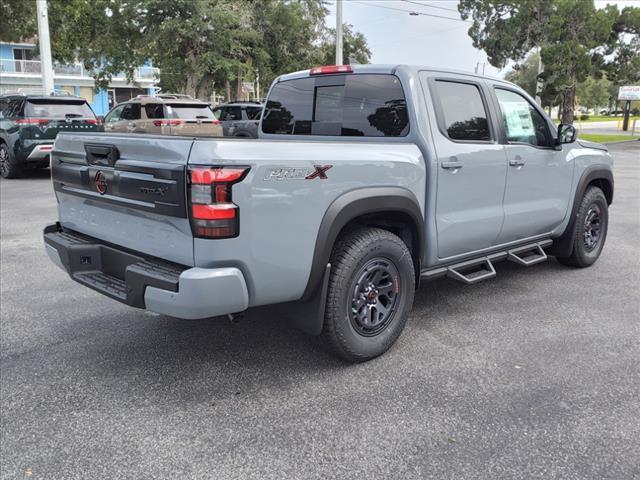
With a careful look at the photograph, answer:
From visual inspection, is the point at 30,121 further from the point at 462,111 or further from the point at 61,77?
the point at 61,77

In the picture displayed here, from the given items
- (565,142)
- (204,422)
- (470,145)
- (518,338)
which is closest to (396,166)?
(470,145)

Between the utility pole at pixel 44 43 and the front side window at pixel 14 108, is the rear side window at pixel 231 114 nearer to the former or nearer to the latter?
the utility pole at pixel 44 43

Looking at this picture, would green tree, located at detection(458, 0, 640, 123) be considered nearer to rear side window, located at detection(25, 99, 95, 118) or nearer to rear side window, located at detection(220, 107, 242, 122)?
rear side window, located at detection(220, 107, 242, 122)

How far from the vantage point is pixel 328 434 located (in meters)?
2.86

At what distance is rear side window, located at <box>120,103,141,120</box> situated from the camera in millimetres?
15635

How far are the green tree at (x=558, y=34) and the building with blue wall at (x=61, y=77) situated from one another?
69.3 ft

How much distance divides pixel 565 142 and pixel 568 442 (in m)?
3.05

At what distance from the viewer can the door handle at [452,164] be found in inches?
153

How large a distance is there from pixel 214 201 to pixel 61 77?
162 ft

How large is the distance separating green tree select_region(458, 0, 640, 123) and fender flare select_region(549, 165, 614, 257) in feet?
76.0

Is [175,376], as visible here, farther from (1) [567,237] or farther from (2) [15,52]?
(2) [15,52]

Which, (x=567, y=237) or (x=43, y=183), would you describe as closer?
(x=567, y=237)

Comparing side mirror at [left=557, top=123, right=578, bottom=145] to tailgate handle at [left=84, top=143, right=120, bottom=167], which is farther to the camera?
side mirror at [left=557, top=123, right=578, bottom=145]

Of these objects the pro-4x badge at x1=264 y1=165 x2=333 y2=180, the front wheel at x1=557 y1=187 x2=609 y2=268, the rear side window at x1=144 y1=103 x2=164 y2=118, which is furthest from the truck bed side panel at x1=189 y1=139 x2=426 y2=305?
the rear side window at x1=144 y1=103 x2=164 y2=118
